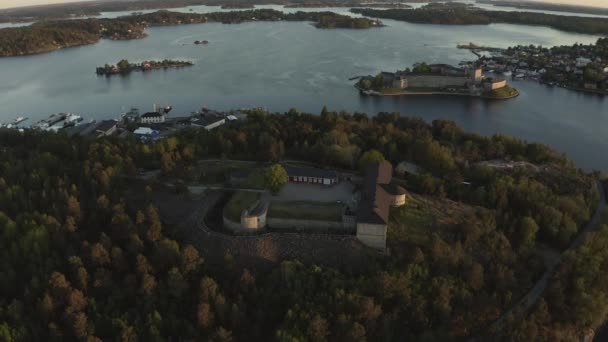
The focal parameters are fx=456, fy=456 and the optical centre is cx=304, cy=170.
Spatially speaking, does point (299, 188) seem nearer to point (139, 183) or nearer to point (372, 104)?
point (139, 183)

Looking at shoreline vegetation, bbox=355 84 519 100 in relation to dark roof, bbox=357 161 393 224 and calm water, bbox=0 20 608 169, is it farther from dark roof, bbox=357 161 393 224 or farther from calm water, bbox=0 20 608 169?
dark roof, bbox=357 161 393 224

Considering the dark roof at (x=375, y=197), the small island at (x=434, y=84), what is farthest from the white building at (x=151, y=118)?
the dark roof at (x=375, y=197)

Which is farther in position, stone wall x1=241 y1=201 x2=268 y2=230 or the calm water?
the calm water

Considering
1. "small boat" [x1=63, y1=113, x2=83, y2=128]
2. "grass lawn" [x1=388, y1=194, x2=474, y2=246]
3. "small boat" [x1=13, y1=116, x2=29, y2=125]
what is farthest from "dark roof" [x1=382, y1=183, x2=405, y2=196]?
"small boat" [x1=13, y1=116, x2=29, y2=125]

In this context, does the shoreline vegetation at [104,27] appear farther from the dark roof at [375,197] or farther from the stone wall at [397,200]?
the stone wall at [397,200]

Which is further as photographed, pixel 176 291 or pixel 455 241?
pixel 455 241

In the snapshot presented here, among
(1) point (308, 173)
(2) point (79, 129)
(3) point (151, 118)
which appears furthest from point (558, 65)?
(2) point (79, 129)

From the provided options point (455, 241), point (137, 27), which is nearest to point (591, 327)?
point (455, 241)
